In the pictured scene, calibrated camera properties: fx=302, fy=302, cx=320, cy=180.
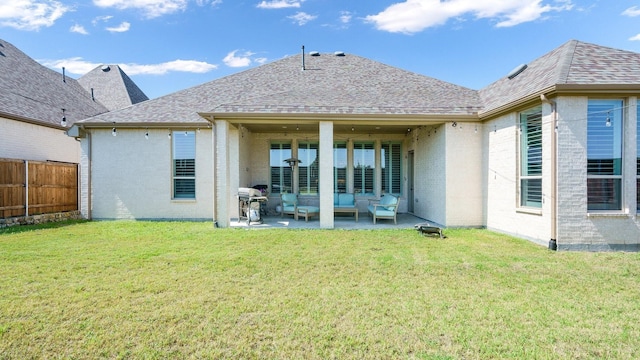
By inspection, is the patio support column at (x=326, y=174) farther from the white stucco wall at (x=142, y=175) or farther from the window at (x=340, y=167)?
the white stucco wall at (x=142, y=175)

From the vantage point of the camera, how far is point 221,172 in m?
8.88

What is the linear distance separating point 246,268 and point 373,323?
2.62 metres

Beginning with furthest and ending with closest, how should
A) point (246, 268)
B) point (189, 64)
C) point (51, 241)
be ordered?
1. point (189, 64)
2. point (51, 241)
3. point (246, 268)

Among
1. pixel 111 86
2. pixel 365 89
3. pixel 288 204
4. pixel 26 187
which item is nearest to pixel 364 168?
pixel 365 89

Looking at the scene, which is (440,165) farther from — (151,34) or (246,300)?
(151,34)

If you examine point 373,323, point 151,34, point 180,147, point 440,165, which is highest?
point 151,34

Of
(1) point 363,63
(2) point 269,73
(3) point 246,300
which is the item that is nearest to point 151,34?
(2) point 269,73

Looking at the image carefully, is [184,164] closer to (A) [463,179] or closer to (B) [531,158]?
(A) [463,179]

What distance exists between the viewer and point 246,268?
512 centimetres

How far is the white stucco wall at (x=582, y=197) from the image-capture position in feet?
20.8

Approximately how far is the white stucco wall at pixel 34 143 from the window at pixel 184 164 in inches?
218

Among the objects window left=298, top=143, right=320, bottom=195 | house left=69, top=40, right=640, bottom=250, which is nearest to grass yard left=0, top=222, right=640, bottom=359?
house left=69, top=40, right=640, bottom=250

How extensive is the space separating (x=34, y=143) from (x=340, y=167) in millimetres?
11583

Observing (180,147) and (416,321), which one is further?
(180,147)
